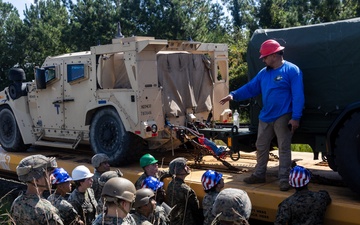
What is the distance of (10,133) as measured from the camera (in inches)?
388

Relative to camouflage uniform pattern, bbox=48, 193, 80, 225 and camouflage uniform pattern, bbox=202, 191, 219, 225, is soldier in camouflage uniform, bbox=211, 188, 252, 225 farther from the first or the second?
camouflage uniform pattern, bbox=48, 193, 80, 225

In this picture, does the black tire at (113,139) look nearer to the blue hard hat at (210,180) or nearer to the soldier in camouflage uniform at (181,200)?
the soldier in camouflage uniform at (181,200)

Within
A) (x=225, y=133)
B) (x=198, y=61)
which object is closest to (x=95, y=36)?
(x=198, y=61)

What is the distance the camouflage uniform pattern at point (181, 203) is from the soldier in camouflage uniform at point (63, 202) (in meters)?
1.24

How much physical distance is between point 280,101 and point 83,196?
2566mm

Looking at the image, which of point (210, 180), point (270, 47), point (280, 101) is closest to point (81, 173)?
point (210, 180)

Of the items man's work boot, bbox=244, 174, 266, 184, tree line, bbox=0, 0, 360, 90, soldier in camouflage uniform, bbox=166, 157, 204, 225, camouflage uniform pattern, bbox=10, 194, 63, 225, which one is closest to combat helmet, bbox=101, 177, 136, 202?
camouflage uniform pattern, bbox=10, 194, 63, 225

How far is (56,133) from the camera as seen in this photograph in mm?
9086

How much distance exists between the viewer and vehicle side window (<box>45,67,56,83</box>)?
8.94 meters

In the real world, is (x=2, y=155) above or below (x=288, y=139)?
below

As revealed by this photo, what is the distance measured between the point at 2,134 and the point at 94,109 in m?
3.00

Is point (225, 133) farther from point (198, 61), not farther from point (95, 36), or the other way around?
point (95, 36)

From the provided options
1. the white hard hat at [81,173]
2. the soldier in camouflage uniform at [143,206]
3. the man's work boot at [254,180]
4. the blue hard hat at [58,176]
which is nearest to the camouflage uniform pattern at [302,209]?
the man's work boot at [254,180]

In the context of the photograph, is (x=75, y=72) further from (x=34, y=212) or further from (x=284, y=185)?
(x=34, y=212)
